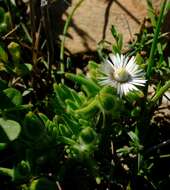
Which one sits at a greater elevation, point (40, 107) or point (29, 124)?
point (29, 124)

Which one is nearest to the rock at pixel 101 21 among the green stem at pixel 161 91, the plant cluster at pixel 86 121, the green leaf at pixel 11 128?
the plant cluster at pixel 86 121

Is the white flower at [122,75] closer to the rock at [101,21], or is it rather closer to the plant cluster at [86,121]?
the plant cluster at [86,121]

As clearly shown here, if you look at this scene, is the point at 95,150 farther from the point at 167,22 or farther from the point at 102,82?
the point at 167,22

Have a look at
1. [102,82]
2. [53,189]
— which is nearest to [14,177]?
[53,189]

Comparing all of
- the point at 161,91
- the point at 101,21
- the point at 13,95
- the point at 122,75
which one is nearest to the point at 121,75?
the point at 122,75

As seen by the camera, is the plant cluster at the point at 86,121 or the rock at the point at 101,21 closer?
the plant cluster at the point at 86,121

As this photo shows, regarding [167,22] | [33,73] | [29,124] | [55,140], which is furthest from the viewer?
[167,22]
